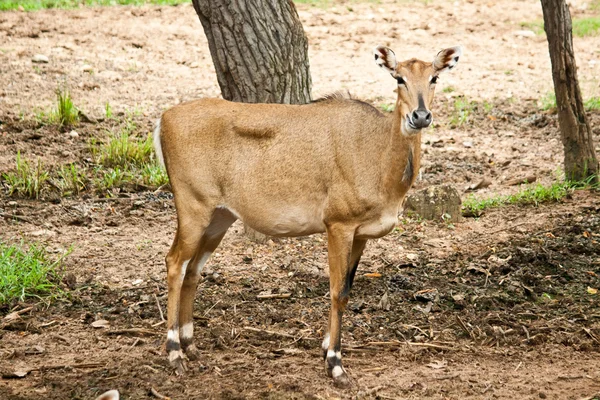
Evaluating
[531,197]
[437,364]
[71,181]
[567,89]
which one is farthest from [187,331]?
[567,89]

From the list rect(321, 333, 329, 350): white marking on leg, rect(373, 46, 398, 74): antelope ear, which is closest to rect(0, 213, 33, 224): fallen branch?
rect(321, 333, 329, 350): white marking on leg

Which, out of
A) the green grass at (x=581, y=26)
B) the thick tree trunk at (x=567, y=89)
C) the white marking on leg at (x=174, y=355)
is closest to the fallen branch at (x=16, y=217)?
the white marking on leg at (x=174, y=355)

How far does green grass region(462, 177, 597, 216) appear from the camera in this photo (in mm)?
9164

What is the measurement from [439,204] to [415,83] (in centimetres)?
326

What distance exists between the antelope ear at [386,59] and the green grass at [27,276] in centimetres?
339

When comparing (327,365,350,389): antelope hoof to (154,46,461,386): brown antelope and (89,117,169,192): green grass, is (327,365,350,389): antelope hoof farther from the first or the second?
(89,117,169,192): green grass

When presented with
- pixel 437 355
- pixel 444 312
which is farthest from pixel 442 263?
pixel 437 355

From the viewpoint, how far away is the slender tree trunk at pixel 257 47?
7910mm

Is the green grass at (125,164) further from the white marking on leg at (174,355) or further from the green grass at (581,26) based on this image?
the green grass at (581,26)

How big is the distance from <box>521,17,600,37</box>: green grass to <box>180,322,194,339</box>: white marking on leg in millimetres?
11277

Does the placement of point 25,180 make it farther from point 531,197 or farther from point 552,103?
point 552,103

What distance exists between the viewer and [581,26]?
626 inches

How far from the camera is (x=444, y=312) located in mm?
7184

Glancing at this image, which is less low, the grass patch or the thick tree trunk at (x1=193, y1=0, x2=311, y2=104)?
the thick tree trunk at (x1=193, y1=0, x2=311, y2=104)
